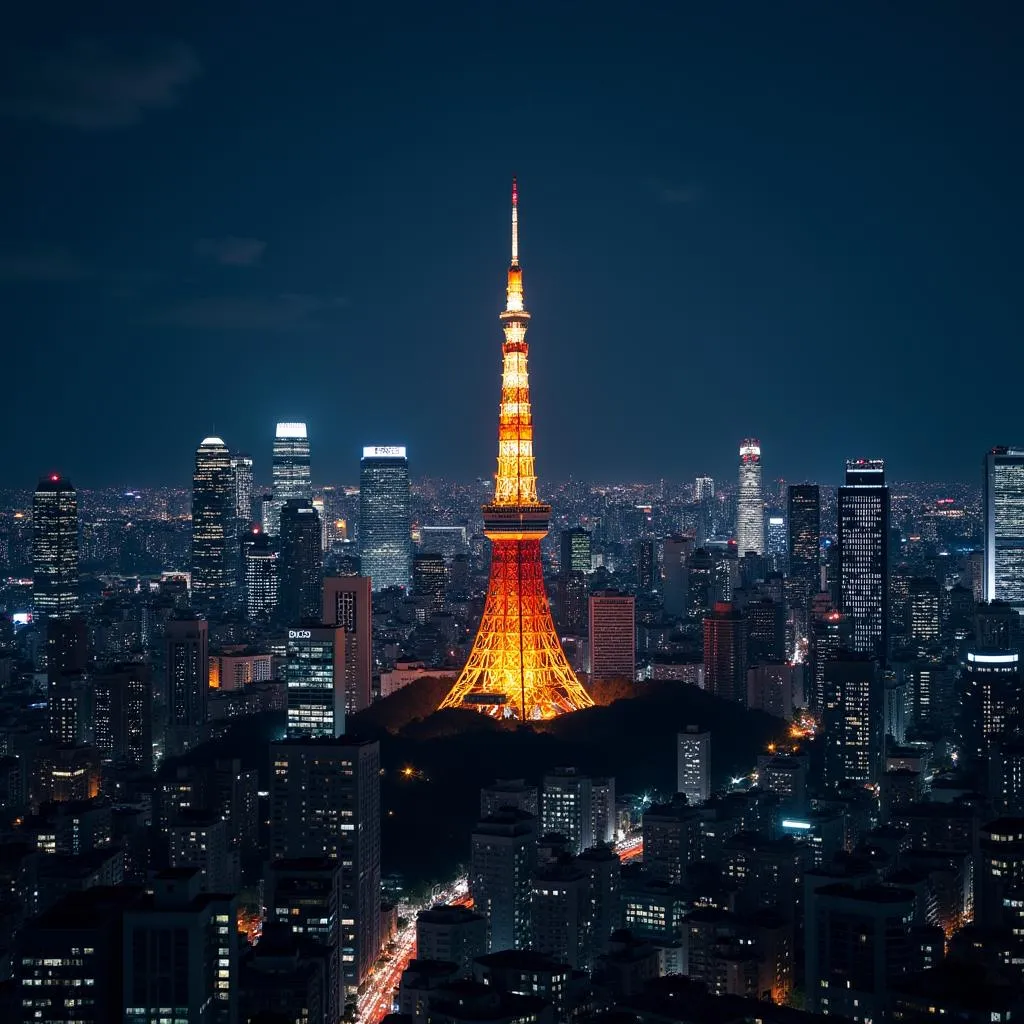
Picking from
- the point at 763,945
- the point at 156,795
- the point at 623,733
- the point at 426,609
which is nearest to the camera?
the point at 763,945

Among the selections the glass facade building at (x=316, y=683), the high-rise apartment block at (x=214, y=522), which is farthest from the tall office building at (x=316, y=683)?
the high-rise apartment block at (x=214, y=522)

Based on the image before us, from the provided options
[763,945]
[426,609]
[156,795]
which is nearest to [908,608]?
[426,609]

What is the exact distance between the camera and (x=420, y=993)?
40.1 feet

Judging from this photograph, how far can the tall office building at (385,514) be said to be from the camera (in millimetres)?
43094

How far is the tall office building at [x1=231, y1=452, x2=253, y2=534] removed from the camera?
41906 millimetres

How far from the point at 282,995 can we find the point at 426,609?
2396 centimetres

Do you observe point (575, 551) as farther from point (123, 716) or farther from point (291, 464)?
point (123, 716)

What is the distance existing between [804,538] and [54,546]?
50.7ft

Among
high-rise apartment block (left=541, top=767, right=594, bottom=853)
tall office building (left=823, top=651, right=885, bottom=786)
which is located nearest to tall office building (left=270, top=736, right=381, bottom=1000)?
high-rise apartment block (left=541, top=767, right=594, bottom=853)

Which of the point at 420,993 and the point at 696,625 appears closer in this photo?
the point at 420,993

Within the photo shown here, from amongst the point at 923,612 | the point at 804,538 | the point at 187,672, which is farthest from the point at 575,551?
the point at 187,672

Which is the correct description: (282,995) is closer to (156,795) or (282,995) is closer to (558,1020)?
(558,1020)

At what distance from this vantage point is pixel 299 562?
3778 centimetres

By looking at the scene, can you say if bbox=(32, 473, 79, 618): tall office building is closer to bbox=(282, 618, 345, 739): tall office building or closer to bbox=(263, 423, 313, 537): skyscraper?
bbox=(263, 423, 313, 537): skyscraper
